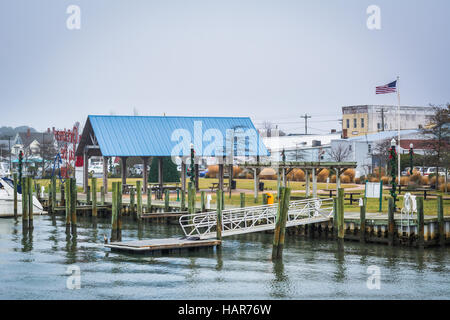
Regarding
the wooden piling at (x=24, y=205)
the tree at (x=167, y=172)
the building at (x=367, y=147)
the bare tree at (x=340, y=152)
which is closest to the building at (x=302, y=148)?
the bare tree at (x=340, y=152)

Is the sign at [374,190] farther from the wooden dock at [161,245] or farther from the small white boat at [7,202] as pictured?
the small white boat at [7,202]

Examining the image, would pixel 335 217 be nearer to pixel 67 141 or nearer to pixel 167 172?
pixel 167 172

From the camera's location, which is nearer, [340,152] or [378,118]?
[340,152]

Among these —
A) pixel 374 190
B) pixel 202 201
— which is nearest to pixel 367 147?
pixel 374 190

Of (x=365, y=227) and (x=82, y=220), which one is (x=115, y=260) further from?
(x=82, y=220)

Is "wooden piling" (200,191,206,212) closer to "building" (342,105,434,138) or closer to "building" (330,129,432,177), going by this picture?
"building" (330,129,432,177)

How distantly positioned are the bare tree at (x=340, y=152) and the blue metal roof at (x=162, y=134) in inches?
1141

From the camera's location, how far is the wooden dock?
30000 mm

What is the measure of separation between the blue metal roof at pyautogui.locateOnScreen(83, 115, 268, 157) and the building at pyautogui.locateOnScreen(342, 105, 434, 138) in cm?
6559

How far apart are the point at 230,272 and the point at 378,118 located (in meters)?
98.0

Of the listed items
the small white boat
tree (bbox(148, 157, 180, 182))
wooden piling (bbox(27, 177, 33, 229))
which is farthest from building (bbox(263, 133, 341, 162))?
wooden piling (bbox(27, 177, 33, 229))

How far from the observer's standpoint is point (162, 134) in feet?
179
